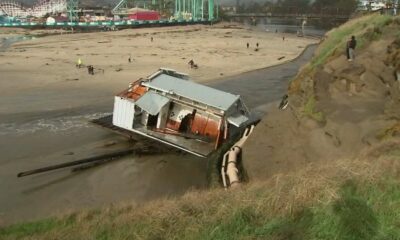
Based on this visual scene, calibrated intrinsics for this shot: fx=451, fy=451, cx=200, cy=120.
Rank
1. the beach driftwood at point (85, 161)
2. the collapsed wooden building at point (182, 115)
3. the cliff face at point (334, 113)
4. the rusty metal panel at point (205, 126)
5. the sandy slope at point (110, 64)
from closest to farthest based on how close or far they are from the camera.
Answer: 1. the cliff face at point (334, 113)
2. the beach driftwood at point (85, 161)
3. the collapsed wooden building at point (182, 115)
4. the rusty metal panel at point (205, 126)
5. the sandy slope at point (110, 64)

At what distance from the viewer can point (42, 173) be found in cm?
2000

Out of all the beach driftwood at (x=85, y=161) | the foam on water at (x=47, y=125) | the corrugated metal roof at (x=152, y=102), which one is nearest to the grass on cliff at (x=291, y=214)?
the beach driftwood at (x=85, y=161)

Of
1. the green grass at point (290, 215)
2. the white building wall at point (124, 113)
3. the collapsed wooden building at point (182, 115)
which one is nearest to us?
the green grass at point (290, 215)

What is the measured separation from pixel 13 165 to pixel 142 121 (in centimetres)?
684

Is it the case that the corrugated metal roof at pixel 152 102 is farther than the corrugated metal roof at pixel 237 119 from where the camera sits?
Yes

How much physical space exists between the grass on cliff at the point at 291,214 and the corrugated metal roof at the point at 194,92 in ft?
42.4

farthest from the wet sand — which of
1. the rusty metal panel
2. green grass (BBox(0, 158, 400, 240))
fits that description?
green grass (BBox(0, 158, 400, 240))

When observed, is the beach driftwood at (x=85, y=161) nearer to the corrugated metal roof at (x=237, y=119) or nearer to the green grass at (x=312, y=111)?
the corrugated metal roof at (x=237, y=119)

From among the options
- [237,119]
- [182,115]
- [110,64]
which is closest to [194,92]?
[182,115]

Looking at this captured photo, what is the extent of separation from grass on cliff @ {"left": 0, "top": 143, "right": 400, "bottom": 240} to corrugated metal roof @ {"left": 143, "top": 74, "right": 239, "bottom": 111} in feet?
42.4

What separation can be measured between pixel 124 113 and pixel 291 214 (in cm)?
1698

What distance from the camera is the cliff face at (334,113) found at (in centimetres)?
1659

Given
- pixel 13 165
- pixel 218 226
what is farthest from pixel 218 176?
pixel 218 226

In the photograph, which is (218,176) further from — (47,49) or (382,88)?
(47,49)
